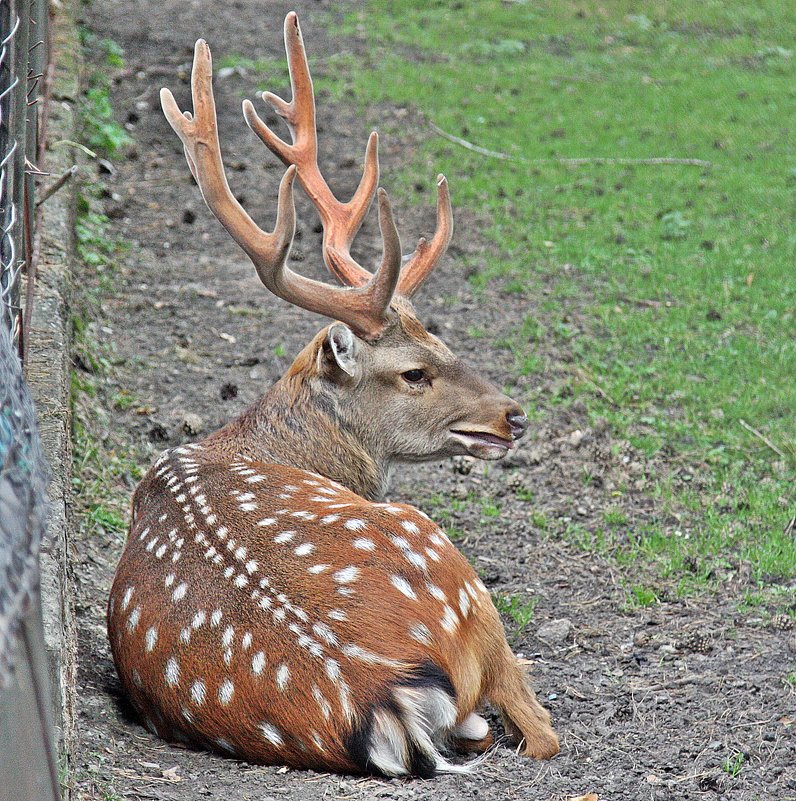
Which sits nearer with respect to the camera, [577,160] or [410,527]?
[410,527]

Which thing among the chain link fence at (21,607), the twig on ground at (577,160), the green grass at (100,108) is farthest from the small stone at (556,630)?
the twig on ground at (577,160)

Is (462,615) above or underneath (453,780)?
above

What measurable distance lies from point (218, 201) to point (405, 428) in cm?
112

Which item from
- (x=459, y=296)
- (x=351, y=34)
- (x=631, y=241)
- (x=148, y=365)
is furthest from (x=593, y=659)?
(x=351, y=34)

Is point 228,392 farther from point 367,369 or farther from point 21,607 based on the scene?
point 21,607

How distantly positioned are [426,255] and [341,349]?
0.72m

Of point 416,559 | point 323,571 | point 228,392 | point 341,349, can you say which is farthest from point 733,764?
point 228,392

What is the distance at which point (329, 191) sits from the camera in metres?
4.90

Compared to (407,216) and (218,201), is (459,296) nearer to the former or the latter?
(407,216)

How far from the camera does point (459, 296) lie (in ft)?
23.7

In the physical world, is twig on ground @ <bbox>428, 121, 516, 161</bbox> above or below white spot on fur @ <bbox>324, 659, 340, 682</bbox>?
above

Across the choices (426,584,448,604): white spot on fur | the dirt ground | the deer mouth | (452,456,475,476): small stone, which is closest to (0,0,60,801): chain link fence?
the dirt ground

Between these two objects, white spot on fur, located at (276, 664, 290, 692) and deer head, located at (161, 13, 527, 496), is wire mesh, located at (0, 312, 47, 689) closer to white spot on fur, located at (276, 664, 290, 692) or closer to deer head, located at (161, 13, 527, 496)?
white spot on fur, located at (276, 664, 290, 692)

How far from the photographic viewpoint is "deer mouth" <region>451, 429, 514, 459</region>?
14.7 feet
